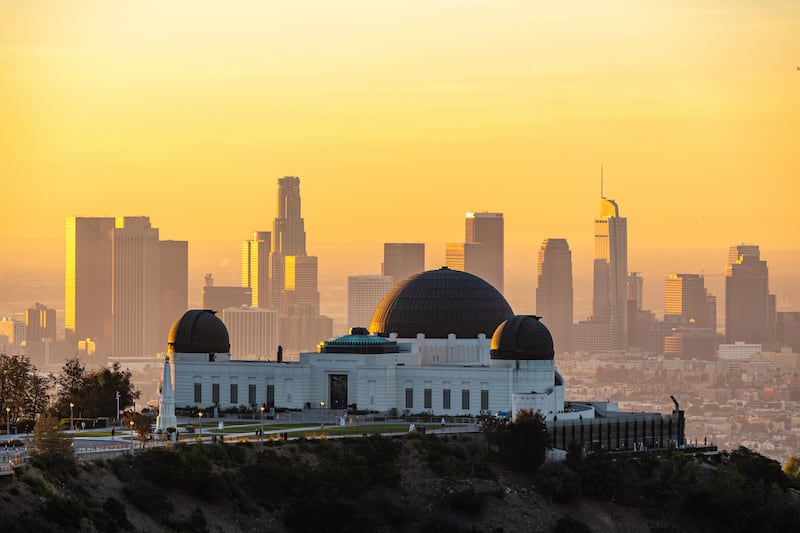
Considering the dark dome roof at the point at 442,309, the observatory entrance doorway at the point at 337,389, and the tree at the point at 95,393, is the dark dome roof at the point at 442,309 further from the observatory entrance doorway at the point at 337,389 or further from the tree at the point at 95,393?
the tree at the point at 95,393

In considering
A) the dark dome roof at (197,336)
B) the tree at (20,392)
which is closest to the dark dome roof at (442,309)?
the dark dome roof at (197,336)

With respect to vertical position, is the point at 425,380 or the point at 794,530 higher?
the point at 425,380

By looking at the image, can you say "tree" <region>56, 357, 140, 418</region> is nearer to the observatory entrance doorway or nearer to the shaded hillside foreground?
the observatory entrance doorway

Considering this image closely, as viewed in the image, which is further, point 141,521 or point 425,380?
point 425,380

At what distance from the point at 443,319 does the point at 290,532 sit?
2002 inches

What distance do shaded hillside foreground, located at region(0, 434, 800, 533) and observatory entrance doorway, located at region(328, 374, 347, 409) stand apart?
2202cm

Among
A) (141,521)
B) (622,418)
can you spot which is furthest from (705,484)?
(141,521)

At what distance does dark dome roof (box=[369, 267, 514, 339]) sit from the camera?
528 feet

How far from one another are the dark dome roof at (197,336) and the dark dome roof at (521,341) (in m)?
24.3

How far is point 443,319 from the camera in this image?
161125 millimetres

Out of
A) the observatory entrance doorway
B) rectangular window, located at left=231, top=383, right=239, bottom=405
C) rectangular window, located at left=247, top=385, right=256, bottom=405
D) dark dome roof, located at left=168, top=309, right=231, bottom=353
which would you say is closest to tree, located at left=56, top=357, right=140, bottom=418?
dark dome roof, located at left=168, top=309, right=231, bottom=353

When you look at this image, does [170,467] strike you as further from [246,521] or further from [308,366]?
[308,366]

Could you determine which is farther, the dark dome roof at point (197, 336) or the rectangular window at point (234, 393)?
the dark dome roof at point (197, 336)

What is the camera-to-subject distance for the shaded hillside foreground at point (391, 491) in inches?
4092
